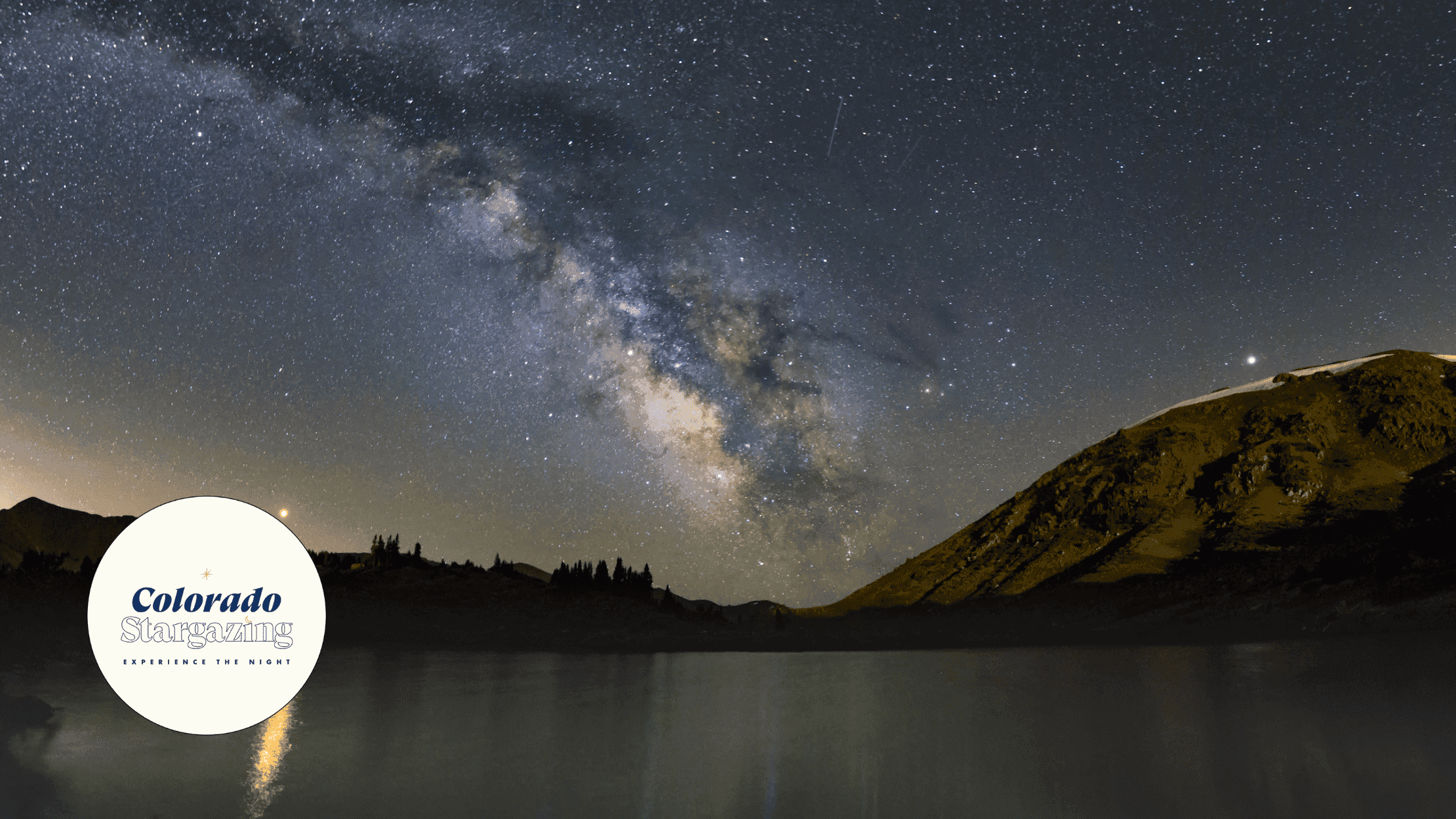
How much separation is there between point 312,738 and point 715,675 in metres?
56.0

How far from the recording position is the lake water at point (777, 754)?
Answer: 18500mm

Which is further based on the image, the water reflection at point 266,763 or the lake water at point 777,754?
the lake water at point 777,754

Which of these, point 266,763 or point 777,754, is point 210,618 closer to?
point 266,763

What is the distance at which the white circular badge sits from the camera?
1830cm

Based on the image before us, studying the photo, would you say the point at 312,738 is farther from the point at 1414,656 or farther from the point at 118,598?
the point at 1414,656

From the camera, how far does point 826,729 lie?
1330 inches

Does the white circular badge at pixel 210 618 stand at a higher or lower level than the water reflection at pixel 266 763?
higher

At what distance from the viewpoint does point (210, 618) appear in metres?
18.8

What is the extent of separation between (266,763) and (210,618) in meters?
7.68

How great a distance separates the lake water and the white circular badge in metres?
2.29

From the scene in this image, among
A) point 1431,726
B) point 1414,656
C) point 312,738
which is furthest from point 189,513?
point 1414,656

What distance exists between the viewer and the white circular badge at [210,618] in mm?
18297

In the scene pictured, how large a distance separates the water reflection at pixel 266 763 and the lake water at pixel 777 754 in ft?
0.58

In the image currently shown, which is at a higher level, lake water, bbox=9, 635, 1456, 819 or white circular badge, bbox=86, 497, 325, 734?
white circular badge, bbox=86, 497, 325, 734
